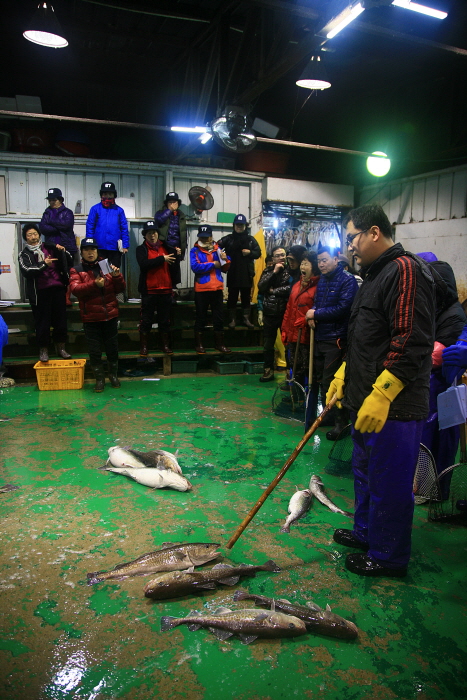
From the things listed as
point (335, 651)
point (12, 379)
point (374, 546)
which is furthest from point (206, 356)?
point (335, 651)

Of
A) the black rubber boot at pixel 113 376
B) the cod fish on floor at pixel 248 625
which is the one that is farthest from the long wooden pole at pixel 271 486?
the black rubber boot at pixel 113 376

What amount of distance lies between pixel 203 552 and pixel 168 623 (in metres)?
0.57

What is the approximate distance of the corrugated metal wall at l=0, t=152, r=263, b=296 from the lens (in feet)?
31.1

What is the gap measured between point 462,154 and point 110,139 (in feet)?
25.4

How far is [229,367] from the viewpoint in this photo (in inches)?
330

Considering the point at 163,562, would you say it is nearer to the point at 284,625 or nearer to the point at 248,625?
the point at 248,625

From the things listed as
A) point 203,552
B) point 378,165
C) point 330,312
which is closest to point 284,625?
point 203,552

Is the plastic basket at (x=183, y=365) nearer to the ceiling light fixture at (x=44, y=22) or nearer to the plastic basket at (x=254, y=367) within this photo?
the plastic basket at (x=254, y=367)

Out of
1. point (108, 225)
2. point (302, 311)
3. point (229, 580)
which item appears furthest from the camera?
point (108, 225)

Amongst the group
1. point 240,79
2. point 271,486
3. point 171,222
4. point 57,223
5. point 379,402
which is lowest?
point 271,486

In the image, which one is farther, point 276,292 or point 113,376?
point 113,376

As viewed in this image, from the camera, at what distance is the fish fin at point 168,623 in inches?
91.4

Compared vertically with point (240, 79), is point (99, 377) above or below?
below

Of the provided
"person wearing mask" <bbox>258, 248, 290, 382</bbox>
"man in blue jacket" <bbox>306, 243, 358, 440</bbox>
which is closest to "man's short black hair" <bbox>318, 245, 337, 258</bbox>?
"man in blue jacket" <bbox>306, 243, 358, 440</bbox>
